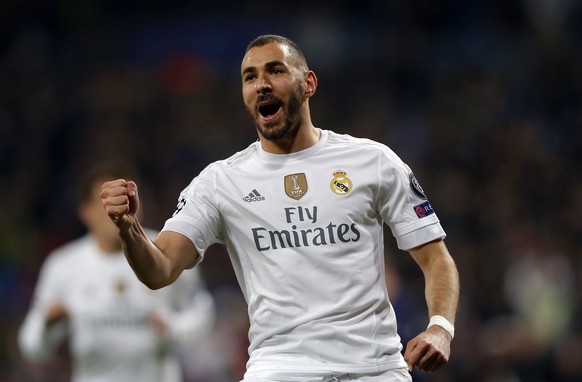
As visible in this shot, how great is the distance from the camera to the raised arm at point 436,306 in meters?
4.20

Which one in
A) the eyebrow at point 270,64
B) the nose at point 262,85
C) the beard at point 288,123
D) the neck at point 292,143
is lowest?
the neck at point 292,143

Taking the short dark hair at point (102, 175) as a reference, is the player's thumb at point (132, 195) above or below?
below

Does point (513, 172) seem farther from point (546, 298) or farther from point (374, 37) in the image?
point (374, 37)

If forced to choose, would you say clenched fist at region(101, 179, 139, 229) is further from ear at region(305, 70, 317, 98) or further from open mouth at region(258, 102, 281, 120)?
ear at region(305, 70, 317, 98)

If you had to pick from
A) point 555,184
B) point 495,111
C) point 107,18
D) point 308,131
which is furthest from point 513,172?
point 308,131

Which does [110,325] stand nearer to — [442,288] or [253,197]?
[253,197]

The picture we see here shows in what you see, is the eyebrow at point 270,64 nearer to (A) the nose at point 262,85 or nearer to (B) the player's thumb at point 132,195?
(A) the nose at point 262,85

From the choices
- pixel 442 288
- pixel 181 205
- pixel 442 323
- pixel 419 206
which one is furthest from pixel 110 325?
pixel 442 323

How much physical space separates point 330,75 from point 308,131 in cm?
1093

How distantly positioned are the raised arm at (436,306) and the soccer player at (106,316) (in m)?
3.32

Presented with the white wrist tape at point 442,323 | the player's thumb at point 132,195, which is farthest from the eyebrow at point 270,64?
the white wrist tape at point 442,323

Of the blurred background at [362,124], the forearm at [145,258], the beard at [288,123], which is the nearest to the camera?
the forearm at [145,258]

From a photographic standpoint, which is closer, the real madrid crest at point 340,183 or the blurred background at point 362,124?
the real madrid crest at point 340,183

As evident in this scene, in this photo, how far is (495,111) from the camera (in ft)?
48.7
